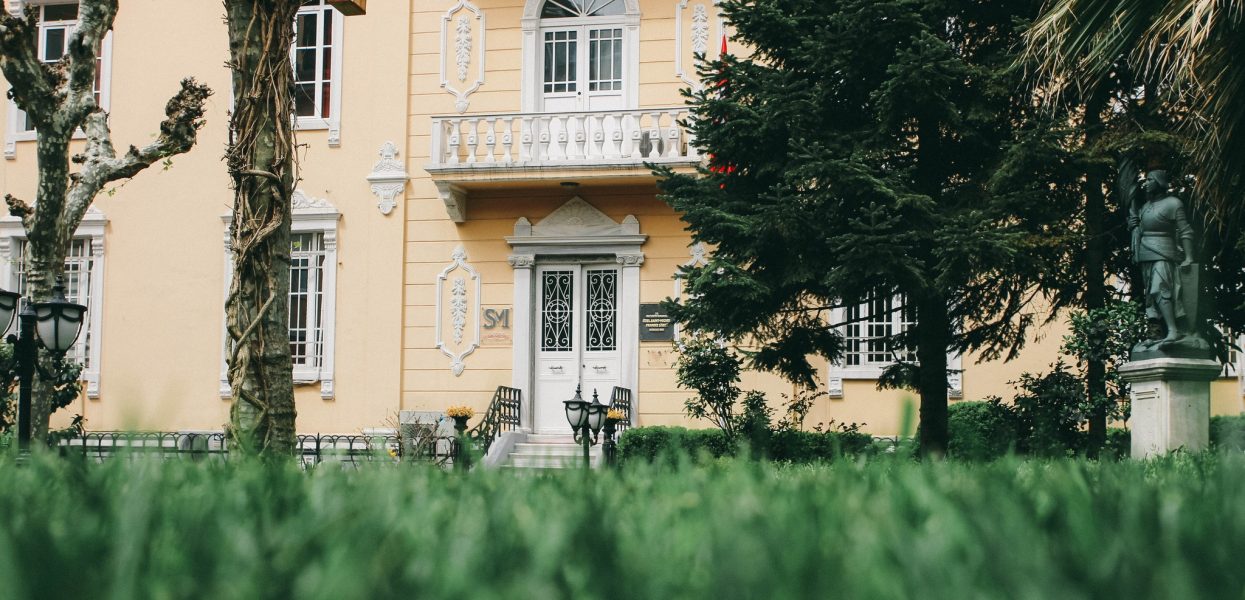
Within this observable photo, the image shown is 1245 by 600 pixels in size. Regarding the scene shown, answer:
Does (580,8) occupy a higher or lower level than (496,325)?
higher

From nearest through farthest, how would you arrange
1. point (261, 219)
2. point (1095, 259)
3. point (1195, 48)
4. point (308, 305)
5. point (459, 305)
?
point (261, 219)
point (1195, 48)
point (1095, 259)
point (459, 305)
point (308, 305)

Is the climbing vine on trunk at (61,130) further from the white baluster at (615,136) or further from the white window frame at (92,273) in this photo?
the white baluster at (615,136)

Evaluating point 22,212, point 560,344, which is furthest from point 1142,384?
point 22,212

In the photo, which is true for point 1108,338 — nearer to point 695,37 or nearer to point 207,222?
point 695,37

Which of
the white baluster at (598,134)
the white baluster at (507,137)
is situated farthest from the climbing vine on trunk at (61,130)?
the white baluster at (598,134)

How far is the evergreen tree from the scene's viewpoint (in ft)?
37.9


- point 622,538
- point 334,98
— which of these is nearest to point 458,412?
point 334,98

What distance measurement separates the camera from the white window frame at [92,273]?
19812 mm

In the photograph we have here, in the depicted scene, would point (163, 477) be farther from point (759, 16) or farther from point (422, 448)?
point (759, 16)

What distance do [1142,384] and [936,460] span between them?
33.5ft

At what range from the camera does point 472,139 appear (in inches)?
727

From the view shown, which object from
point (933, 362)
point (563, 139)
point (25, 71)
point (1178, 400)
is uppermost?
point (563, 139)

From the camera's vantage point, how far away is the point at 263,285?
5.93 meters

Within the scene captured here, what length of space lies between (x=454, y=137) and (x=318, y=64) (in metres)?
3.07
